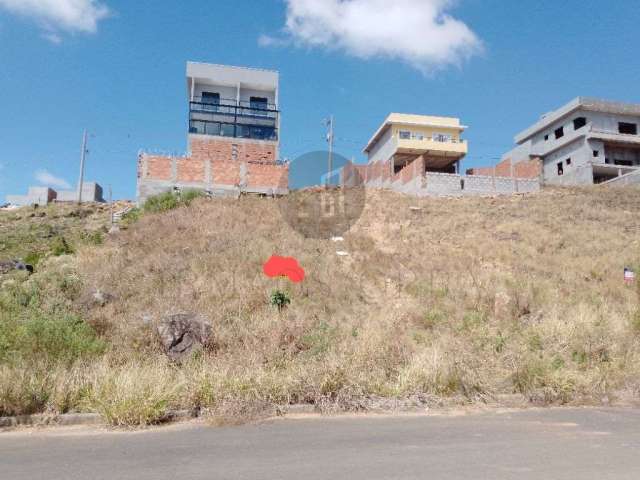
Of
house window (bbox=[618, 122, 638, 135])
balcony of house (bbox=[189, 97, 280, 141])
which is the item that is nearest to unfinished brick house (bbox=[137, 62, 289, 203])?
balcony of house (bbox=[189, 97, 280, 141])

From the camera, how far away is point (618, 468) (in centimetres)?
329

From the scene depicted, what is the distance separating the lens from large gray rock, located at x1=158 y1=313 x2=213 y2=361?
659 cm

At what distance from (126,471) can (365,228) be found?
1482 cm

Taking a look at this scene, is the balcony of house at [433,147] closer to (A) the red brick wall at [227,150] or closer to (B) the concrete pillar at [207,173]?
(A) the red brick wall at [227,150]

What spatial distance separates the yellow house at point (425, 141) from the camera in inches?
1528

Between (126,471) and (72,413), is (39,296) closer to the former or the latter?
(72,413)

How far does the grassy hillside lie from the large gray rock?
0.23 m

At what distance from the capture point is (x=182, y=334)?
679 cm

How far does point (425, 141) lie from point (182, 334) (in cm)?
3624

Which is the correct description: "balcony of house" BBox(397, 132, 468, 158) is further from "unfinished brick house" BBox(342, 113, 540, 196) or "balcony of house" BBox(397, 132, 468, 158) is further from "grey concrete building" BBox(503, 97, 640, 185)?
"grey concrete building" BBox(503, 97, 640, 185)

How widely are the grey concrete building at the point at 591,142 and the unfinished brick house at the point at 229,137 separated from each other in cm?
2159

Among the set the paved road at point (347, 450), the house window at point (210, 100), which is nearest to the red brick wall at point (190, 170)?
the house window at point (210, 100)

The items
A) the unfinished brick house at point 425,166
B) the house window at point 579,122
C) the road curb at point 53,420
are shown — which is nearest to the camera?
the road curb at point 53,420

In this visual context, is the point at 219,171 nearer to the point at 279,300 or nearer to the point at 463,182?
the point at 463,182
